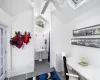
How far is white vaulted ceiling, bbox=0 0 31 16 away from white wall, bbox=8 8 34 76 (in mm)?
154

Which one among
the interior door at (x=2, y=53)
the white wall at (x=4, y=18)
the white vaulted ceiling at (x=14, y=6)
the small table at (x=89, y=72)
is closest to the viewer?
the small table at (x=89, y=72)

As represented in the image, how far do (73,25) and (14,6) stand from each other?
7.74ft

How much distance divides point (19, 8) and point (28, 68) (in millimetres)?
2471

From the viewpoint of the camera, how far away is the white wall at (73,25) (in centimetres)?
183

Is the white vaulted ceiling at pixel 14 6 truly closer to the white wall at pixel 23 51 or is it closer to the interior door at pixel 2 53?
the white wall at pixel 23 51

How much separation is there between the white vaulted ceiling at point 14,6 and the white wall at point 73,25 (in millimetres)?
1367

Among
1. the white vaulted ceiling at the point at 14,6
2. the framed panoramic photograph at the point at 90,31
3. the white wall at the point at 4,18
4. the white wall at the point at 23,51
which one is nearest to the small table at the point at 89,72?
the framed panoramic photograph at the point at 90,31

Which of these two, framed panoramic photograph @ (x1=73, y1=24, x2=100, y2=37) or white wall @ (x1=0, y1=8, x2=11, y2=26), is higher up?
white wall @ (x1=0, y1=8, x2=11, y2=26)

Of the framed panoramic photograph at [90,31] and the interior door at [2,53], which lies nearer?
the framed panoramic photograph at [90,31]

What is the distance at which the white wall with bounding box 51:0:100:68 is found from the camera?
1.83 m

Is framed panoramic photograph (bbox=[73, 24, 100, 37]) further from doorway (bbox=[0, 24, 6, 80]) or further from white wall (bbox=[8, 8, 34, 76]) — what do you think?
doorway (bbox=[0, 24, 6, 80])

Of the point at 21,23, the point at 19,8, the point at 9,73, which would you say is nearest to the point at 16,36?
the point at 21,23

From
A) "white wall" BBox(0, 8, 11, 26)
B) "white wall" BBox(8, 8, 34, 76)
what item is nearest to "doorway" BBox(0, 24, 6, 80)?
"white wall" BBox(0, 8, 11, 26)

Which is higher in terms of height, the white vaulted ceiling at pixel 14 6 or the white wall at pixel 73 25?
the white vaulted ceiling at pixel 14 6
